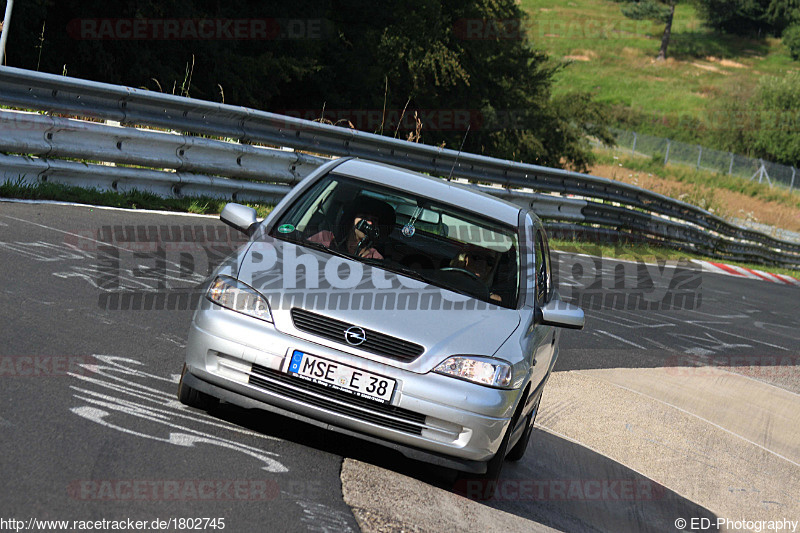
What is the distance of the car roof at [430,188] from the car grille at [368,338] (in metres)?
1.58

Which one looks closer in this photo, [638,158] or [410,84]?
[410,84]

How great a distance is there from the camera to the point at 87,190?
11.5m

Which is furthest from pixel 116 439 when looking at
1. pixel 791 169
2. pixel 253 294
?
pixel 791 169

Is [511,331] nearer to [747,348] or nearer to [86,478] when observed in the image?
[86,478]

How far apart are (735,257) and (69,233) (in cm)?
2196

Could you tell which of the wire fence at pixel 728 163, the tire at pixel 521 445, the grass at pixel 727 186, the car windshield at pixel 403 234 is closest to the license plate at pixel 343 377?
the car windshield at pixel 403 234

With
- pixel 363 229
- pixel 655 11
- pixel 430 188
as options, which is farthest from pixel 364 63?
pixel 655 11


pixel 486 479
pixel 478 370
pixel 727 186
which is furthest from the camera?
pixel 727 186

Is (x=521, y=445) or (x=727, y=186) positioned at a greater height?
(x=727, y=186)

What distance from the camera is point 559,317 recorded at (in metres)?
5.96

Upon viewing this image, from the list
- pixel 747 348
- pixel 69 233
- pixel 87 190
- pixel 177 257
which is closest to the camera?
pixel 69 233

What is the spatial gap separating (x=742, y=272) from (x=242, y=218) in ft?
69.8

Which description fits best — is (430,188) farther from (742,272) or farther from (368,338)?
(742,272)

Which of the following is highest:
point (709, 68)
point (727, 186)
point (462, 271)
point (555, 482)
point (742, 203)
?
point (709, 68)
